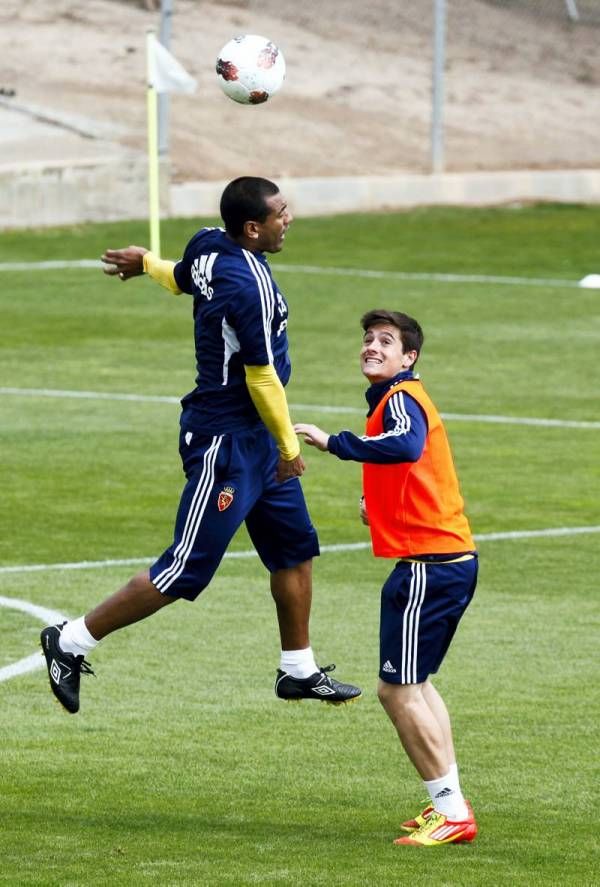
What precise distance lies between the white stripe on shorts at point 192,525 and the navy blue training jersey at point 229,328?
6.0 inches

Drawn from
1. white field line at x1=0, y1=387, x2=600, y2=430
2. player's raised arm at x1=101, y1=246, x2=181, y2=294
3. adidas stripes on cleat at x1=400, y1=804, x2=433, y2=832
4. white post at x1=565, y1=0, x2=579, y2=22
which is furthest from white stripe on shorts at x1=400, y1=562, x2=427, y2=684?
white post at x1=565, y1=0, x2=579, y2=22

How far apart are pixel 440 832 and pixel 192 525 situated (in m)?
1.65

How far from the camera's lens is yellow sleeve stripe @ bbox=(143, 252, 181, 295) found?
29.1 feet

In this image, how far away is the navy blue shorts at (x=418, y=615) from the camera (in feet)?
24.0

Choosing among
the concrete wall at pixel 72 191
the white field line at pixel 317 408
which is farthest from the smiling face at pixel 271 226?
the concrete wall at pixel 72 191

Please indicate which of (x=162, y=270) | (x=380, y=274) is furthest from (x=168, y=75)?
(x=162, y=270)

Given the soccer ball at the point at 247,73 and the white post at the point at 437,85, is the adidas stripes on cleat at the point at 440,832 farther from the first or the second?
the white post at the point at 437,85

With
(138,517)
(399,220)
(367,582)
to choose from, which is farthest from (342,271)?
(367,582)

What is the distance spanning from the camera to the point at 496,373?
66.5 feet

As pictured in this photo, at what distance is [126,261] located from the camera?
9273mm

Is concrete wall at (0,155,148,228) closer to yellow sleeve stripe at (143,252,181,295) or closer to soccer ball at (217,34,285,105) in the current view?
soccer ball at (217,34,285,105)

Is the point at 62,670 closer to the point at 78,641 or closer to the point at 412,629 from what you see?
the point at 78,641

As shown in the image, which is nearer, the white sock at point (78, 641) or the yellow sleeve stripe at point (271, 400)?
the yellow sleeve stripe at point (271, 400)

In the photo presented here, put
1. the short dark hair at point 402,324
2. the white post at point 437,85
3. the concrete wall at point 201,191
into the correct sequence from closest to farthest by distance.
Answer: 1. the short dark hair at point 402,324
2. the concrete wall at point 201,191
3. the white post at point 437,85
